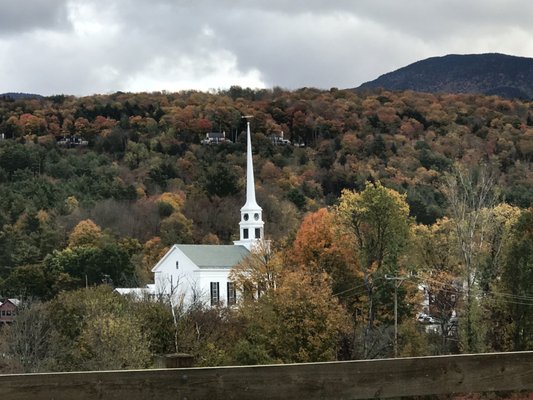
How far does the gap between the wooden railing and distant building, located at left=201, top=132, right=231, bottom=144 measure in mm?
139312

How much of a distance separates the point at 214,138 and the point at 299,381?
14138 centimetres

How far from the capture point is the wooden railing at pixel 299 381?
6.33 metres

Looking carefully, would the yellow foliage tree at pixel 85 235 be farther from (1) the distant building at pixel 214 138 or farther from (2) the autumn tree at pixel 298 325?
(1) the distant building at pixel 214 138

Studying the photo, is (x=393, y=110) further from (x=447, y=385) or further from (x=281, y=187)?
(x=447, y=385)

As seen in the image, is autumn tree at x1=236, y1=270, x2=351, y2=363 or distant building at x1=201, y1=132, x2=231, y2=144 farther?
distant building at x1=201, y1=132, x2=231, y2=144

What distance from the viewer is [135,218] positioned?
102438 millimetres

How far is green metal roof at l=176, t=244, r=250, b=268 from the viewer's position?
7550 centimetres

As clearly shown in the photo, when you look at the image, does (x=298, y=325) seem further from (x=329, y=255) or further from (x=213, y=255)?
(x=213, y=255)

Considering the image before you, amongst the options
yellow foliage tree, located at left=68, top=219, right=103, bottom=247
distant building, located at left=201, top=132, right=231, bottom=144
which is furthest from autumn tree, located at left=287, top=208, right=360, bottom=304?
distant building, located at left=201, top=132, right=231, bottom=144

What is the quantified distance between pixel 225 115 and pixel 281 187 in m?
41.3

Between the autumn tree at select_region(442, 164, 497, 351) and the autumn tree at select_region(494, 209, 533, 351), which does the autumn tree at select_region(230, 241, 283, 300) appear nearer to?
the autumn tree at select_region(442, 164, 497, 351)

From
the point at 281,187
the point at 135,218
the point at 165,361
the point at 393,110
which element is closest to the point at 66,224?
the point at 135,218

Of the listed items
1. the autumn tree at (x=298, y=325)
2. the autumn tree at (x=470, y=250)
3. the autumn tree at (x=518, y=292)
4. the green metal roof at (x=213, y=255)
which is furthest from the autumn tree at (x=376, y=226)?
the green metal roof at (x=213, y=255)

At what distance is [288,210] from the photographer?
10019 cm
